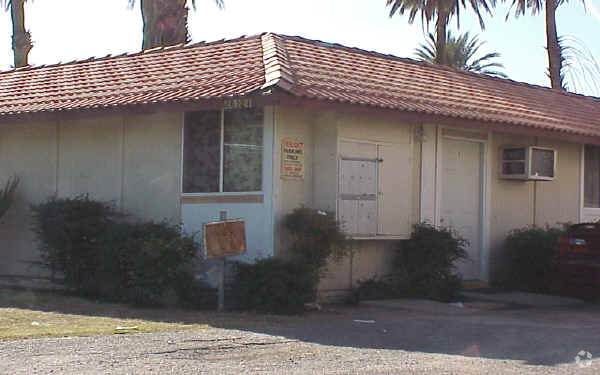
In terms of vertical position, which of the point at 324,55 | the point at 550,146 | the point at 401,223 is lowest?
the point at 401,223

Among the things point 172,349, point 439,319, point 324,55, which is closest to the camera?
point 172,349

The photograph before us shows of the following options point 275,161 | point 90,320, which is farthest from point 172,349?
point 275,161

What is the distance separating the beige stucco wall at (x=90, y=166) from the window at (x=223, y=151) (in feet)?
0.88

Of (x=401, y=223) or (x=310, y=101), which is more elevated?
(x=310, y=101)

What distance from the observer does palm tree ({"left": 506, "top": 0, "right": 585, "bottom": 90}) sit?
30875 mm

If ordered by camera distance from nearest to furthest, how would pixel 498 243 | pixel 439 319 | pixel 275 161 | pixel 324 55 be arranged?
pixel 439 319 < pixel 275 161 < pixel 324 55 < pixel 498 243

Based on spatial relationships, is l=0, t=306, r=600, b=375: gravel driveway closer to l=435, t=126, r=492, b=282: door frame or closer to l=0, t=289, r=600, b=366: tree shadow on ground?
l=0, t=289, r=600, b=366: tree shadow on ground

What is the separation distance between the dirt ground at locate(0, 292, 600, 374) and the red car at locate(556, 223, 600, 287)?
164cm

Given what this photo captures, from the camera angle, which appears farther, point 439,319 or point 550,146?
point 550,146

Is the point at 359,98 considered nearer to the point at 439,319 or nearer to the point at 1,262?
the point at 439,319

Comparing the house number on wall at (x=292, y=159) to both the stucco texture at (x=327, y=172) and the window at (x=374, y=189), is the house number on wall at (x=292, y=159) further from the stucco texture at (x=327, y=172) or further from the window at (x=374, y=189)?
the window at (x=374, y=189)

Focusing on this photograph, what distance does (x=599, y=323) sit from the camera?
11.3 meters

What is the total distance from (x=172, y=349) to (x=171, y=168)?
5.35 metres

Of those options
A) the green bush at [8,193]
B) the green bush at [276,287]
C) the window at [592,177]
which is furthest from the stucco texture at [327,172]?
the window at [592,177]
